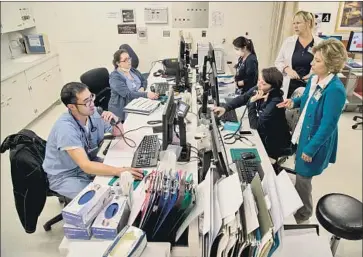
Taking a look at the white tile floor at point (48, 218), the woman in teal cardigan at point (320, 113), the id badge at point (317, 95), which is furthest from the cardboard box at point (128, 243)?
the id badge at point (317, 95)

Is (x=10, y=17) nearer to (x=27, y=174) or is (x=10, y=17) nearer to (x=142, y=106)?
(x=142, y=106)

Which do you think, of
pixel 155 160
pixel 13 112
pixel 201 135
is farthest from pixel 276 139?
pixel 13 112

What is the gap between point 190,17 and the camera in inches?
181

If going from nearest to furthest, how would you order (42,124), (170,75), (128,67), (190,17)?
1. (128,67)
2. (170,75)
3. (42,124)
4. (190,17)

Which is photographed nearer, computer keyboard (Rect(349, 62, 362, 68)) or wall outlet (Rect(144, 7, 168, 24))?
computer keyboard (Rect(349, 62, 362, 68))

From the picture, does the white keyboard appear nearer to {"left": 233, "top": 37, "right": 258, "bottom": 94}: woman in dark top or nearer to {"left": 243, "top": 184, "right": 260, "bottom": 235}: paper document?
{"left": 233, "top": 37, "right": 258, "bottom": 94}: woman in dark top

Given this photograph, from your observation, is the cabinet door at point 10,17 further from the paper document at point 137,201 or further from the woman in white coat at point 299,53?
the woman in white coat at point 299,53

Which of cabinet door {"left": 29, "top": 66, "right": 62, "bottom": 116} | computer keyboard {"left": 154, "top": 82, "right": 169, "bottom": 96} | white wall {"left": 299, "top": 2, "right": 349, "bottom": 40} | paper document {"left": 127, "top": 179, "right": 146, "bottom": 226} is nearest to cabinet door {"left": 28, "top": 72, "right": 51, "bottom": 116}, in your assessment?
cabinet door {"left": 29, "top": 66, "right": 62, "bottom": 116}

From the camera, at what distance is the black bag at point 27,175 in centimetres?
187

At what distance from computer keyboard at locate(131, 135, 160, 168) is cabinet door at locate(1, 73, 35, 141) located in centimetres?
228

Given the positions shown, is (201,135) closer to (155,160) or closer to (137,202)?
(155,160)

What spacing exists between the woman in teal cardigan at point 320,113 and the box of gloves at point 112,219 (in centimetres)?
130

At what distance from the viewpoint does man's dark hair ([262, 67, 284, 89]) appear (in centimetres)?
230

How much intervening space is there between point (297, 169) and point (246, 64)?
1.58 metres
